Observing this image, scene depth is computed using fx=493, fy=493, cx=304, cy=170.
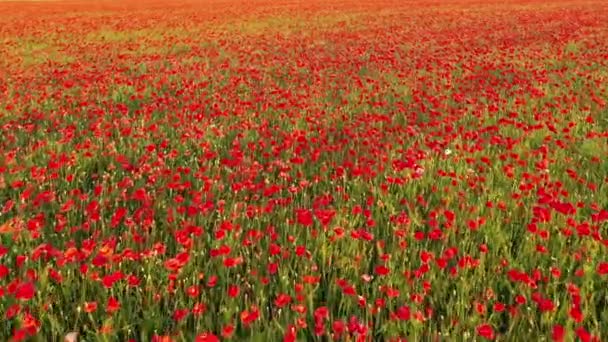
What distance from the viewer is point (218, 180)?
461cm

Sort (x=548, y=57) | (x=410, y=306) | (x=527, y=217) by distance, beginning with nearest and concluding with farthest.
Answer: (x=410, y=306)
(x=527, y=217)
(x=548, y=57)

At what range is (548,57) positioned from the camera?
491 inches

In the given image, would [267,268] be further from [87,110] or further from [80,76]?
[80,76]

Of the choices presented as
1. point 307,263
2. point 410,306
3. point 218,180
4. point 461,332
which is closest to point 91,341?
point 307,263

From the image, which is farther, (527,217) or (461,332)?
(527,217)

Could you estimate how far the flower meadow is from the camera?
260cm

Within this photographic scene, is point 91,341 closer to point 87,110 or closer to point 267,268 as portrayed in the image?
point 267,268

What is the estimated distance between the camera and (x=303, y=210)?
11.3 feet

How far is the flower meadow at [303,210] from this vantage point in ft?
8.52

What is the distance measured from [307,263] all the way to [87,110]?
5731 mm

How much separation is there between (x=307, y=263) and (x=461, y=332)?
97cm

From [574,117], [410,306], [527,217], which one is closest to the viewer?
[410,306]

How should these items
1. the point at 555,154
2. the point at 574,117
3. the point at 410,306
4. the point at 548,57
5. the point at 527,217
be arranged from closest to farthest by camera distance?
1. the point at 410,306
2. the point at 527,217
3. the point at 555,154
4. the point at 574,117
5. the point at 548,57

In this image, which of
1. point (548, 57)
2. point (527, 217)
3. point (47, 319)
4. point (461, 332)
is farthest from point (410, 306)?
point (548, 57)
